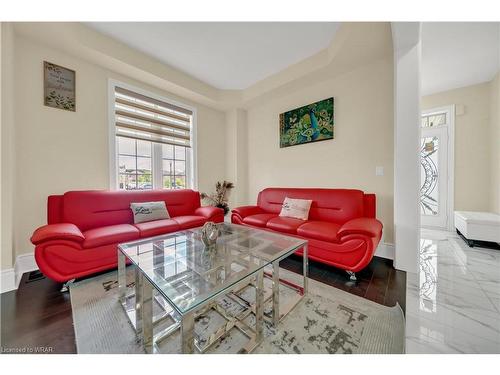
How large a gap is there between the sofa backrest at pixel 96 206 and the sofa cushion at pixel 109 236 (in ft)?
1.03

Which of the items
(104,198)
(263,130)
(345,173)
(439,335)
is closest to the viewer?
(439,335)

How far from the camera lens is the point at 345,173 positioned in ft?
9.37

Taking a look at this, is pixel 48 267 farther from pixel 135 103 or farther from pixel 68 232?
pixel 135 103

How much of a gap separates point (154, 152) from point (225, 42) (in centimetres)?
204

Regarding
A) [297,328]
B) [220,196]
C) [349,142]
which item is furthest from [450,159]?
[220,196]

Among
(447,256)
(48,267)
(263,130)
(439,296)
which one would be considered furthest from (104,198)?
(447,256)

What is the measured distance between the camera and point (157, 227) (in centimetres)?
228

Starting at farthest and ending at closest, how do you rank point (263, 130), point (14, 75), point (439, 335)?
point (263, 130)
point (14, 75)
point (439, 335)

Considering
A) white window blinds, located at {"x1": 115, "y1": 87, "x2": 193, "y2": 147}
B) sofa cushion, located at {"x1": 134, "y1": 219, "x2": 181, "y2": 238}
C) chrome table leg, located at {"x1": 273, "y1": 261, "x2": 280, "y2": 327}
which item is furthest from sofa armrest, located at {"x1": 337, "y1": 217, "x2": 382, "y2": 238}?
white window blinds, located at {"x1": 115, "y1": 87, "x2": 193, "y2": 147}

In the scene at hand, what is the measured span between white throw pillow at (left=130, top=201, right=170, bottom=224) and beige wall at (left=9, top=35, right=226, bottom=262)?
654 millimetres

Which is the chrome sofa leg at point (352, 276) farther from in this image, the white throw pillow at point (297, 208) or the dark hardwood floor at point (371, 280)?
the white throw pillow at point (297, 208)

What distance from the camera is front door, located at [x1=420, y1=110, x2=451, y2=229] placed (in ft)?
12.0

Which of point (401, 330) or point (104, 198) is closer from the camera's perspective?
point (401, 330)

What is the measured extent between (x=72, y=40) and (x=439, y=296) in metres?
4.57
